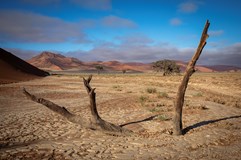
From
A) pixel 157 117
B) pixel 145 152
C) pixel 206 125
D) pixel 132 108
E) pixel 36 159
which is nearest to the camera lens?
pixel 36 159

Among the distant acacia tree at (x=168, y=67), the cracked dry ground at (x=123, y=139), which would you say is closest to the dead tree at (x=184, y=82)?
the cracked dry ground at (x=123, y=139)

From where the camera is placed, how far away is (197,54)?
21.1 feet

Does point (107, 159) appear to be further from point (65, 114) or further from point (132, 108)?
point (132, 108)

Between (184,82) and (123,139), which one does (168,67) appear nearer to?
(184,82)

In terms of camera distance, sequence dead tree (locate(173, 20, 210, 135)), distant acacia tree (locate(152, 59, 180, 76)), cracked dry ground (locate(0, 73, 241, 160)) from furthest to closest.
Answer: distant acacia tree (locate(152, 59, 180, 76)) < dead tree (locate(173, 20, 210, 135)) < cracked dry ground (locate(0, 73, 241, 160))

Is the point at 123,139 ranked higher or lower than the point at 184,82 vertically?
lower

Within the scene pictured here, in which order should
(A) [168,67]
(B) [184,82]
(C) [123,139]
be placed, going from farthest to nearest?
(A) [168,67] → (B) [184,82] → (C) [123,139]

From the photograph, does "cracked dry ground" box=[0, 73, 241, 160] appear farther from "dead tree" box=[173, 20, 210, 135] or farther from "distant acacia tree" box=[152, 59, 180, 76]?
"distant acacia tree" box=[152, 59, 180, 76]

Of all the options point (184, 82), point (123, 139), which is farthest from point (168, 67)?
point (123, 139)

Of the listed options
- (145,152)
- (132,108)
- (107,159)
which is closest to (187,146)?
(145,152)

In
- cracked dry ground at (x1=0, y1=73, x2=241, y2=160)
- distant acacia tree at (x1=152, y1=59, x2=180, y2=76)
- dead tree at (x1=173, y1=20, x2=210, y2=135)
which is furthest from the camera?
distant acacia tree at (x1=152, y1=59, x2=180, y2=76)

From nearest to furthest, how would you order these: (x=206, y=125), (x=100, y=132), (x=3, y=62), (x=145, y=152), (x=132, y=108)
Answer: (x=145, y=152)
(x=100, y=132)
(x=206, y=125)
(x=132, y=108)
(x=3, y=62)

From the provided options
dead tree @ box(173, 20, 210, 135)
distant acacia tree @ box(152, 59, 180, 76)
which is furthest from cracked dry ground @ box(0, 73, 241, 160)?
distant acacia tree @ box(152, 59, 180, 76)

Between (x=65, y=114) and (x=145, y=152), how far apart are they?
2.91 metres
